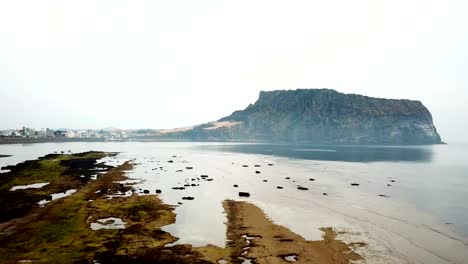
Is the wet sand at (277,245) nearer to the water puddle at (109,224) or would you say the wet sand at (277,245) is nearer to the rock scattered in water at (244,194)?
the water puddle at (109,224)

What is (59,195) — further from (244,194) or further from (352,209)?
(352,209)

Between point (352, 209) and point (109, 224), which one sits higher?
point (109, 224)

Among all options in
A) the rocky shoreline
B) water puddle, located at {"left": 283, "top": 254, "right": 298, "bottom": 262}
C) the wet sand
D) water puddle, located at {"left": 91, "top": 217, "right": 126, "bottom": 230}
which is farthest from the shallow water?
water puddle, located at {"left": 283, "top": 254, "right": 298, "bottom": 262}

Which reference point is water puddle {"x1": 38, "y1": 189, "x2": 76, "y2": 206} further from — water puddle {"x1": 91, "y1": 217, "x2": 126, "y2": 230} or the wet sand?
the wet sand

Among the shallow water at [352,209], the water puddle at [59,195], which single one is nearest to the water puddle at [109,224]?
the shallow water at [352,209]

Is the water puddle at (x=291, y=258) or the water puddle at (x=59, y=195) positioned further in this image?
the water puddle at (x=59, y=195)

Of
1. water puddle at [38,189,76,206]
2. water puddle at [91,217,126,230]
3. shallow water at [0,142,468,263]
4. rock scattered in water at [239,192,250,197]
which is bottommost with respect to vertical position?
shallow water at [0,142,468,263]

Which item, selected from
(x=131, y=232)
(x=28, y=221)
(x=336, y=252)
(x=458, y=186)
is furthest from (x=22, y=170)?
(x=458, y=186)

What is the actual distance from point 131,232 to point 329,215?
91.9 feet

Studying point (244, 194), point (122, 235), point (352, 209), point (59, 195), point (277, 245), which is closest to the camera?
point (277, 245)

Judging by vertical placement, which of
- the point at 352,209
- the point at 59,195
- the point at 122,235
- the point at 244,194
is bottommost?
the point at 352,209

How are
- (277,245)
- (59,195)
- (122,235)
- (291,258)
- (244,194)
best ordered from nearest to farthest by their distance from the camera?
(291,258)
(277,245)
(122,235)
(59,195)
(244,194)

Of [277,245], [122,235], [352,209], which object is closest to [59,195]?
[122,235]

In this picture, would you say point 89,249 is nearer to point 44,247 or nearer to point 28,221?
point 44,247
